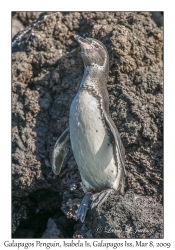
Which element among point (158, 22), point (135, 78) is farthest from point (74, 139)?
point (158, 22)

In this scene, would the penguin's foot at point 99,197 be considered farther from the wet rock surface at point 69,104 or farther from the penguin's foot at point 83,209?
the wet rock surface at point 69,104

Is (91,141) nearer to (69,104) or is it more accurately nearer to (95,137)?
(95,137)

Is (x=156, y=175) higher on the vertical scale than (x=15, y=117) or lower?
lower

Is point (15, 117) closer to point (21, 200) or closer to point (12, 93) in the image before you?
point (12, 93)

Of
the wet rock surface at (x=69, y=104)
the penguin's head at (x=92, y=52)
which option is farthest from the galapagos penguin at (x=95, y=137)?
the wet rock surface at (x=69, y=104)

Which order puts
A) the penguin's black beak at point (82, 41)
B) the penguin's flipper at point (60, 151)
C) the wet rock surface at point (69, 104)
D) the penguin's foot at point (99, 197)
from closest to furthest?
the penguin's foot at point (99, 197) → the penguin's black beak at point (82, 41) → the penguin's flipper at point (60, 151) → the wet rock surface at point (69, 104)

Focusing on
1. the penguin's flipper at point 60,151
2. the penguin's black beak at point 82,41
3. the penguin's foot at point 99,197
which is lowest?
the penguin's foot at point 99,197
